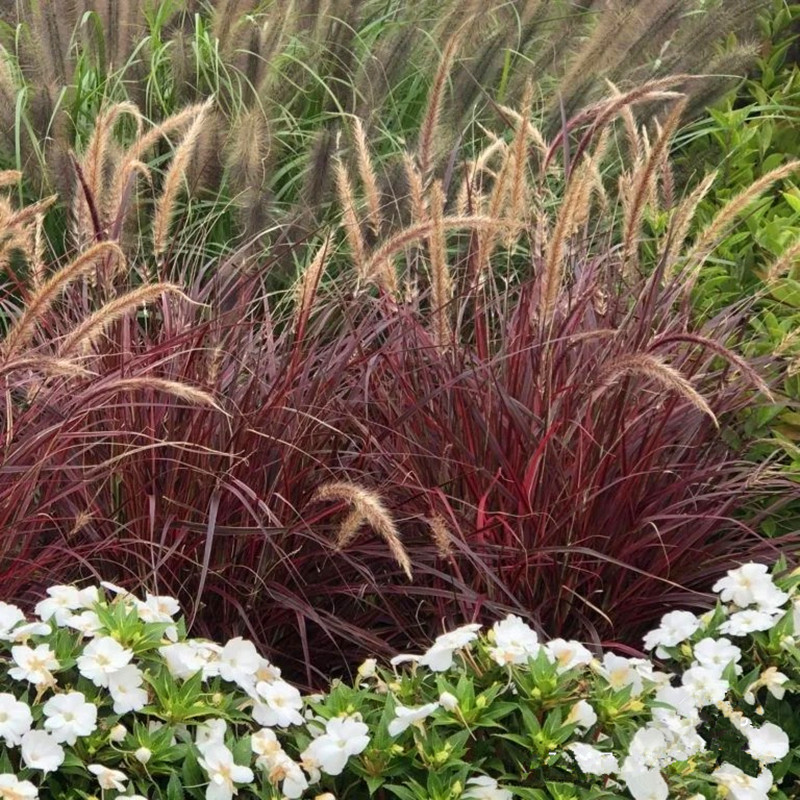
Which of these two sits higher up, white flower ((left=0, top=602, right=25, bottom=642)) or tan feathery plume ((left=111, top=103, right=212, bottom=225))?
tan feathery plume ((left=111, top=103, right=212, bottom=225))

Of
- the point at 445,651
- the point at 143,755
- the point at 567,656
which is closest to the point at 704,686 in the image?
the point at 567,656

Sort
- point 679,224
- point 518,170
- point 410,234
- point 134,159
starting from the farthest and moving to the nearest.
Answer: point 679,224 → point 518,170 → point 134,159 → point 410,234

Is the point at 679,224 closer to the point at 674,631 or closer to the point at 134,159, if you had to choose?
the point at 674,631

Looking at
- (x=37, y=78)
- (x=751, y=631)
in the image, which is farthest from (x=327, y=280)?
(x=751, y=631)

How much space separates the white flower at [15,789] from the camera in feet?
6.33

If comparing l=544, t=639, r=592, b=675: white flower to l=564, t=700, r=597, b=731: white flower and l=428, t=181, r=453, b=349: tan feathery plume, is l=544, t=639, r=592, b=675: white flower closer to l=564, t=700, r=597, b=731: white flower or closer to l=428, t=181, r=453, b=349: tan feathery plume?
l=564, t=700, r=597, b=731: white flower

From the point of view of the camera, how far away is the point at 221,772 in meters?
2.04

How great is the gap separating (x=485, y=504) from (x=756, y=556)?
0.65 metres

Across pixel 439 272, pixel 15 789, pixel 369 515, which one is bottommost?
pixel 15 789

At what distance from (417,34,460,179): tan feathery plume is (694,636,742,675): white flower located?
52.6 inches

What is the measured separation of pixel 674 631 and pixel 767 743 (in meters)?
0.28

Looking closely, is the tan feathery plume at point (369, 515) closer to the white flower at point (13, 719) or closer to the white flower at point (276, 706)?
the white flower at point (276, 706)

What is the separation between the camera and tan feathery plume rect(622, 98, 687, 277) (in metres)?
2.88

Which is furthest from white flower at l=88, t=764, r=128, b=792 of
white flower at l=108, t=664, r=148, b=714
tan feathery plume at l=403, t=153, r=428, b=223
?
tan feathery plume at l=403, t=153, r=428, b=223
